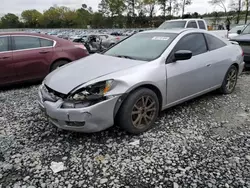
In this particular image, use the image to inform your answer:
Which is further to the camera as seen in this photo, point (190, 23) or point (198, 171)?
point (190, 23)

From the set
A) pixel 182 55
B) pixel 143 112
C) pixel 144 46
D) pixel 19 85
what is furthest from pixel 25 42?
pixel 182 55

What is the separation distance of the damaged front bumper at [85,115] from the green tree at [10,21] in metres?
74.5

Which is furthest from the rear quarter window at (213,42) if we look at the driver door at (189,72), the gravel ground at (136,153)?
the gravel ground at (136,153)

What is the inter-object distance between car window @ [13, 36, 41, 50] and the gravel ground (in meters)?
2.17

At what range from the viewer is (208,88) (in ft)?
13.9

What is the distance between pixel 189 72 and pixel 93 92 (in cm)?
168

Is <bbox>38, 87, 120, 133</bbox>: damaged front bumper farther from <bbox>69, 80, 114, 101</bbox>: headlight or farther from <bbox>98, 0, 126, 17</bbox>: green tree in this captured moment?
<bbox>98, 0, 126, 17</bbox>: green tree

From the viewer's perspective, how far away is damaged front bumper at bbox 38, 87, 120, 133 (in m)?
2.75

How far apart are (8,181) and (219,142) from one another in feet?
8.29

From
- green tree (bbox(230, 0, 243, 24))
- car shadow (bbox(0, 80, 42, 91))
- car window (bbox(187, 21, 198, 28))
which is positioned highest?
green tree (bbox(230, 0, 243, 24))

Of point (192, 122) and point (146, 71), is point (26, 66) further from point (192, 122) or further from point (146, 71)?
point (192, 122)

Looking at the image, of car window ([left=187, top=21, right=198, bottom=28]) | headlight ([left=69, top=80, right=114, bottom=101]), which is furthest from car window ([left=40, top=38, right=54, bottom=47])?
car window ([left=187, top=21, right=198, bottom=28])

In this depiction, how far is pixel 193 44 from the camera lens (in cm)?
397

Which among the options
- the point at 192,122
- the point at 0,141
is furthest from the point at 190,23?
the point at 0,141
